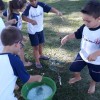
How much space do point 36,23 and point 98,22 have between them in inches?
34.2

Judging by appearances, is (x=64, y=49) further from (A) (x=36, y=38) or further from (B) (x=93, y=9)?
(B) (x=93, y=9)

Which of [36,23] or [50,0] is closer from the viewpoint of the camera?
[36,23]

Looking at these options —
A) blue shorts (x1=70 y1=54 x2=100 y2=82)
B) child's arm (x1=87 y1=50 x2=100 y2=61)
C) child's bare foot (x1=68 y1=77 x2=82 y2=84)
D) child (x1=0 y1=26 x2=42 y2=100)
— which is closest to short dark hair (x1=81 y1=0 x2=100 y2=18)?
child's arm (x1=87 y1=50 x2=100 y2=61)

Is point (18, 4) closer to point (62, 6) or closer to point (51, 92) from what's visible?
point (51, 92)

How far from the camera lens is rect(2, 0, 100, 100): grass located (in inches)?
114

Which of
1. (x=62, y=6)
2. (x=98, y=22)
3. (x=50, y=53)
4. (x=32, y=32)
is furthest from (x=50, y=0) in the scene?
(x=98, y=22)

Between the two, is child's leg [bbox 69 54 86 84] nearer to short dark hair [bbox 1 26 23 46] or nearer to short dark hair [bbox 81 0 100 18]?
short dark hair [bbox 81 0 100 18]

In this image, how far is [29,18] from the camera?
313 cm

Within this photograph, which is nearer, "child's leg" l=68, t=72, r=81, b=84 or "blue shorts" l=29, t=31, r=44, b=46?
"child's leg" l=68, t=72, r=81, b=84

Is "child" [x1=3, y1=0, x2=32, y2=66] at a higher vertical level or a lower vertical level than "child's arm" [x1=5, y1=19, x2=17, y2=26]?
higher

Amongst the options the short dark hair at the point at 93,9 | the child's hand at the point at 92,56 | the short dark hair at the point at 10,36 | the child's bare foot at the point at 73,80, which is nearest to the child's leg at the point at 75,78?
the child's bare foot at the point at 73,80

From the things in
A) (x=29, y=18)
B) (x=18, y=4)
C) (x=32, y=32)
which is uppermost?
(x=18, y=4)

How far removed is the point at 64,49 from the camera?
383cm

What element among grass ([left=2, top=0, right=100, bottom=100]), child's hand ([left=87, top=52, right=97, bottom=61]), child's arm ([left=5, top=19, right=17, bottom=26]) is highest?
child's arm ([left=5, top=19, right=17, bottom=26])
